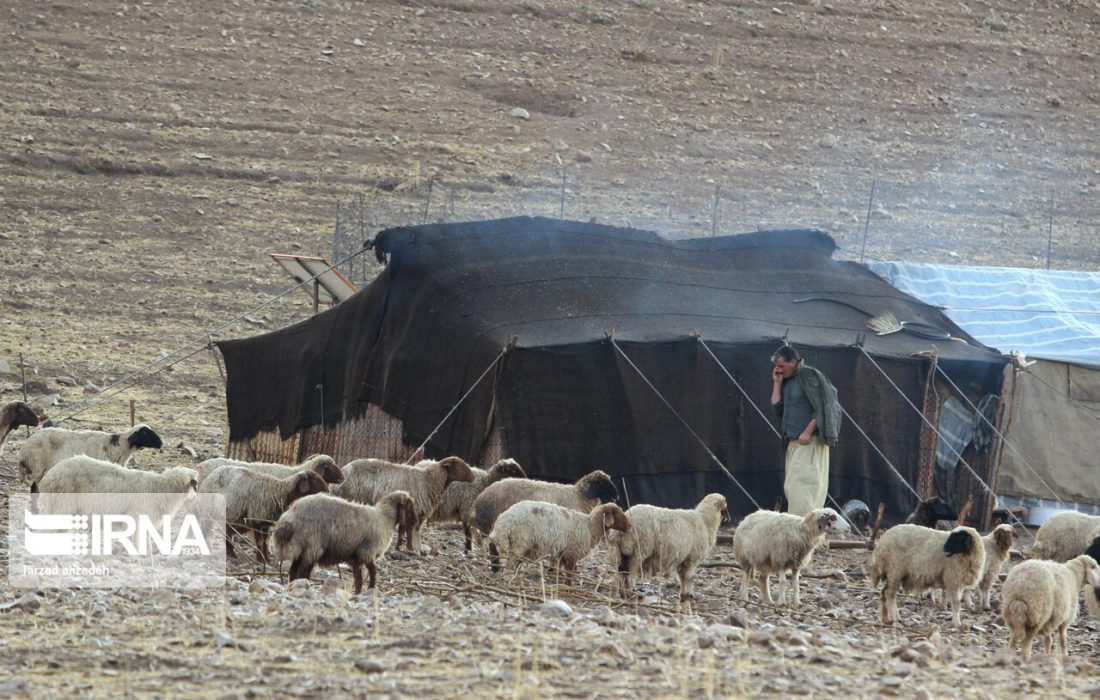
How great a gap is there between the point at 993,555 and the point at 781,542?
1.69 meters

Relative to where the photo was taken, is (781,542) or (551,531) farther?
(781,542)

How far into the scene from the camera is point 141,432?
13.7 meters

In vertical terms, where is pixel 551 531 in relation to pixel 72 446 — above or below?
below

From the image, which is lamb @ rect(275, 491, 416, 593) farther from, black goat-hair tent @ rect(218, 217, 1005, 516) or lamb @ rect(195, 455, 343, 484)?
black goat-hair tent @ rect(218, 217, 1005, 516)

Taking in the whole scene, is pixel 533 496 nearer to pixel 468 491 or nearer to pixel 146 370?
pixel 468 491

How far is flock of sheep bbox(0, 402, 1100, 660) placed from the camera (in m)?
9.95

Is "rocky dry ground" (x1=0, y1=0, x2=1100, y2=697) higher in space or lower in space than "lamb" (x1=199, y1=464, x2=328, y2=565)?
higher

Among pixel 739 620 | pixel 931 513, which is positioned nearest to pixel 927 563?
pixel 739 620

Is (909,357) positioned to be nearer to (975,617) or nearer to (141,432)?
(975,617)

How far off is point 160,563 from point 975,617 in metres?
5.72

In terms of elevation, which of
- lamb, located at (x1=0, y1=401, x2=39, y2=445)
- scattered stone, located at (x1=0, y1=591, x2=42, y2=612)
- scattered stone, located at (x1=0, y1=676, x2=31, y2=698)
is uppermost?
lamb, located at (x1=0, y1=401, x2=39, y2=445)

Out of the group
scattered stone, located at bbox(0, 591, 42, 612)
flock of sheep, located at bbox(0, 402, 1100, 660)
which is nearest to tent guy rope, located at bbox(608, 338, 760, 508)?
flock of sheep, located at bbox(0, 402, 1100, 660)

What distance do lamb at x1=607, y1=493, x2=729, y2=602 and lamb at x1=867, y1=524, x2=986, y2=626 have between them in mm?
1235

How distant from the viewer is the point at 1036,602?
9.47m
